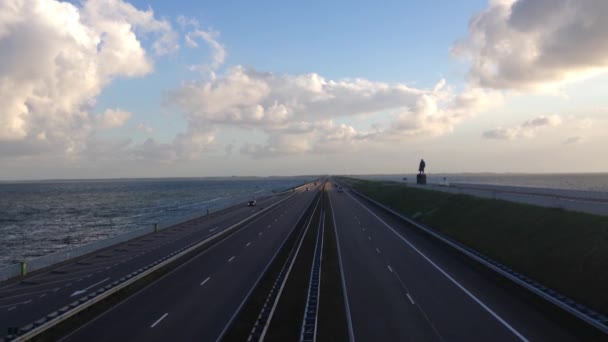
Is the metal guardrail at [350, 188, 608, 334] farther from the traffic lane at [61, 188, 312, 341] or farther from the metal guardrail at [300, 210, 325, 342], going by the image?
the traffic lane at [61, 188, 312, 341]

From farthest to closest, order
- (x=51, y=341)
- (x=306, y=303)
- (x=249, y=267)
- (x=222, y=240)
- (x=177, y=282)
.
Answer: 1. (x=222, y=240)
2. (x=249, y=267)
3. (x=177, y=282)
4. (x=306, y=303)
5. (x=51, y=341)

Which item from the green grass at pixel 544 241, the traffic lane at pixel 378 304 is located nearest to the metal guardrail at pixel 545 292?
the green grass at pixel 544 241

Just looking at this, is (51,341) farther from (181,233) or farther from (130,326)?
(181,233)

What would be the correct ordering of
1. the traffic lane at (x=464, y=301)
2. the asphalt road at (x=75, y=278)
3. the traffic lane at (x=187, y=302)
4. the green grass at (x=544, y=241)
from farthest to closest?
the asphalt road at (x=75, y=278), the green grass at (x=544, y=241), the traffic lane at (x=187, y=302), the traffic lane at (x=464, y=301)

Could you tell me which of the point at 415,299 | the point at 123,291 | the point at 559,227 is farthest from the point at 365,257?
the point at 123,291

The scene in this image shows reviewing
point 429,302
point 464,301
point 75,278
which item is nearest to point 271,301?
point 429,302

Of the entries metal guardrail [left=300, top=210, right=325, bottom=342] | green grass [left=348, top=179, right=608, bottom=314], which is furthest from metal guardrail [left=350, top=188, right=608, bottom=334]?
metal guardrail [left=300, top=210, right=325, bottom=342]

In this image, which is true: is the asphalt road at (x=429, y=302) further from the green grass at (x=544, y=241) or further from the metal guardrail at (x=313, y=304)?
the green grass at (x=544, y=241)
